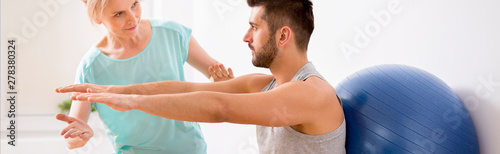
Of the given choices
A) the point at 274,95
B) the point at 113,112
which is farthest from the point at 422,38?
the point at 113,112

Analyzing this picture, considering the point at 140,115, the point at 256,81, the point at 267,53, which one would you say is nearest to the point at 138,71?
the point at 140,115

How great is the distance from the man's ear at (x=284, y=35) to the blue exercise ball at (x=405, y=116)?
11.2 inches

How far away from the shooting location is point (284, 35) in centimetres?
153

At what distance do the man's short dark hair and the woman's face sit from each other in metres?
0.60

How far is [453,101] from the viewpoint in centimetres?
150

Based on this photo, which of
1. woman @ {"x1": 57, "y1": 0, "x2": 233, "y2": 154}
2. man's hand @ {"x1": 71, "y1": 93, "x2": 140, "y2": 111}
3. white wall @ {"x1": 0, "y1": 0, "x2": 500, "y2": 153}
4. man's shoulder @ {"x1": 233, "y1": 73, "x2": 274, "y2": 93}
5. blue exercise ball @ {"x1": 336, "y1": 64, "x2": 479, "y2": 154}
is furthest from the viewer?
woman @ {"x1": 57, "y1": 0, "x2": 233, "y2": 154}

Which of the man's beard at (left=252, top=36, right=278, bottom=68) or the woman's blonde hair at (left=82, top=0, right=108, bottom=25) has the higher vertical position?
the woman's blonde hair at (left=82, top=0, right=108, bottom=25)

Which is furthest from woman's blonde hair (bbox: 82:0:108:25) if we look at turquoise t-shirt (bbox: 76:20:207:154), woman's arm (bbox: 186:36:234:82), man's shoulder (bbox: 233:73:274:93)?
man's shoulder (bbox: 233:73:274:93)

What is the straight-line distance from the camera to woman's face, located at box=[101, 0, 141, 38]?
1830 mm

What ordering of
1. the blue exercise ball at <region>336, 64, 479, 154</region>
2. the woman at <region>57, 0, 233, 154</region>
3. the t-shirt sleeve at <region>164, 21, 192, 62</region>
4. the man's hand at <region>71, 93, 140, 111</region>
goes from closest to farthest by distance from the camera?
the man's hand at <region>71, 93, 140, 111</region>, the blue exercise ball at <region>336, 64, 479, 154</region>, the woman at <region>57, 0, 233, 154</region>, the t-shirt sleeve at <region>164, 21, 192, 62</region>

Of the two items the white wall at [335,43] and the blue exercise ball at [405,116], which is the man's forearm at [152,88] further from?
the white wall at [335,43]

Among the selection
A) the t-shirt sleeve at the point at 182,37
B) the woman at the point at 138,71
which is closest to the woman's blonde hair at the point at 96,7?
the woman at the point at 138,71

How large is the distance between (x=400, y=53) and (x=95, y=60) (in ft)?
4.28

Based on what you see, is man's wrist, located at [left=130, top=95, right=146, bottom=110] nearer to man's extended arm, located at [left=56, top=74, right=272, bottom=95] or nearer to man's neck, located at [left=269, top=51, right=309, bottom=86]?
man's extended arm, located at [left=56, top=74, right=272, bottom=95]
